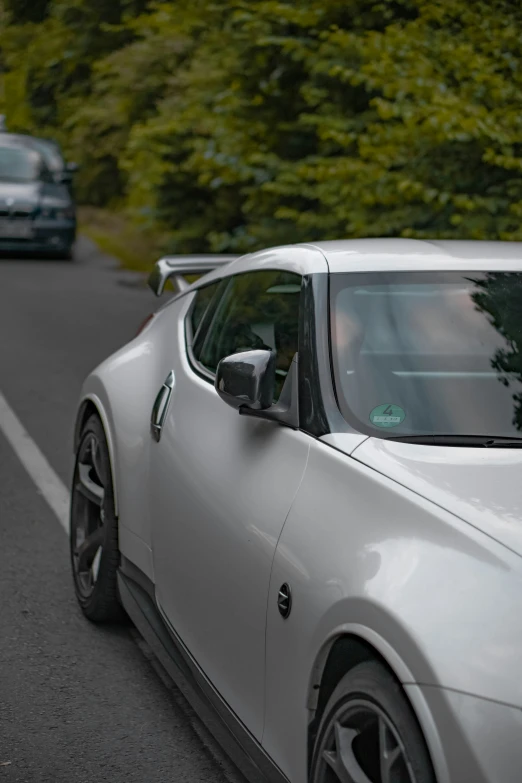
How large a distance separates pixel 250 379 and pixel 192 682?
102 centimetres

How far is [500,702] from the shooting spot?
2.40 m

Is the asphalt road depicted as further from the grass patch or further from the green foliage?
the grass patch

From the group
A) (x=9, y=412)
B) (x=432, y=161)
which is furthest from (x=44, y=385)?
(x=432, y=161)

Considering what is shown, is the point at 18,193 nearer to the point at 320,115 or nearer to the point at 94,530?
the point at 320,115

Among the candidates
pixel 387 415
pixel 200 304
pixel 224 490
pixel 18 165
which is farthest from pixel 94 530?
pixel 18 165

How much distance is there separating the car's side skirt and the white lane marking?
6.12ft

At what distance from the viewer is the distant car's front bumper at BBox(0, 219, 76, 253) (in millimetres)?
20531

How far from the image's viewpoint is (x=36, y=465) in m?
7.80

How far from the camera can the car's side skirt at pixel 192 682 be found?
3.38 metres

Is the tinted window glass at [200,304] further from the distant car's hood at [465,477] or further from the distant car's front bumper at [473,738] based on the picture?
the distant car's front bumper at [473,738]

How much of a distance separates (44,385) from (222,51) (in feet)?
22.0

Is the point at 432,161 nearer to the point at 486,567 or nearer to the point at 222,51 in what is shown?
the point at 222,51

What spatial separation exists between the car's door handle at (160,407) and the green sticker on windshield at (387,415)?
114cm

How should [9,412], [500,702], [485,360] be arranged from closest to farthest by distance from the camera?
[500,702] → [485,360] → [9,412]
